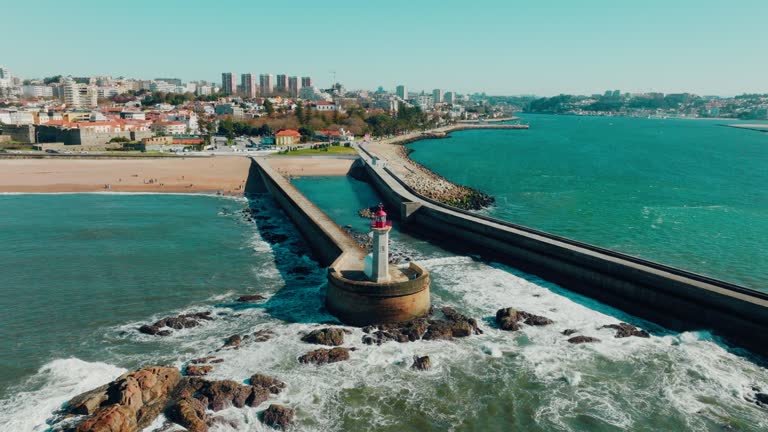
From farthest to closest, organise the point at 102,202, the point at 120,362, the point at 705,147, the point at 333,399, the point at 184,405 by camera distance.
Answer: the point at 705,147, the point at 102,202, the point at 120,362, the point at 333,399, the point at 184,405

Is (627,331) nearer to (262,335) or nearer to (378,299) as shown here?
(378,299)

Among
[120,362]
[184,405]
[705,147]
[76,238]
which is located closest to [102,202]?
[76,238]

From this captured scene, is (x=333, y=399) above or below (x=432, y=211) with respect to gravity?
below

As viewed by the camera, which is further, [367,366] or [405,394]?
[367,366]

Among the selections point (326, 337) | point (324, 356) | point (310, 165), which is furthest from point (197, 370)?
point (310, 165)

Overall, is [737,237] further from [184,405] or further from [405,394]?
[184,405]

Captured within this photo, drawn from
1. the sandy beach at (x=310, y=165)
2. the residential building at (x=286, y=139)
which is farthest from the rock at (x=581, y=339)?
the residential building at (x=286, y=139)

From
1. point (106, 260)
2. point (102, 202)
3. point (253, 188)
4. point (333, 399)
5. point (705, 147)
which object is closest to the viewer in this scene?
point (333, 399)
